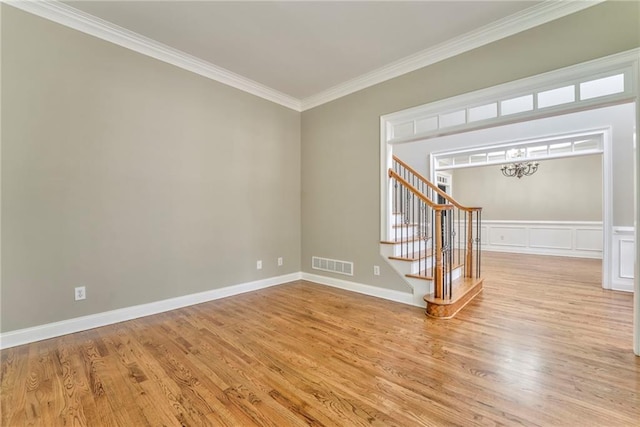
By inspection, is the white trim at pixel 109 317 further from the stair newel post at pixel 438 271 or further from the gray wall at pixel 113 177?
the stair newel post at pixel 438 271

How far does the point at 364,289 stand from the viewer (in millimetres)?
3777

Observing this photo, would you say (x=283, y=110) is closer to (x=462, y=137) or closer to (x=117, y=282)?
(x=117, y=282)

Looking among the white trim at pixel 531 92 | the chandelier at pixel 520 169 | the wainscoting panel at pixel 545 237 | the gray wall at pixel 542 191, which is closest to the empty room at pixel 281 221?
the white trim at pixel 531 92

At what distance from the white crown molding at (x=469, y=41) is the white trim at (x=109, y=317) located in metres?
3.30

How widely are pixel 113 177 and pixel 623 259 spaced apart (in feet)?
21.8

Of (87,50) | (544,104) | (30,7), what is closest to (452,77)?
(544,104)

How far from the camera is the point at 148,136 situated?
9.84 feet

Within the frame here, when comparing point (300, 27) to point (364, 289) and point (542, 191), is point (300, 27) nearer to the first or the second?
point (364, 289)

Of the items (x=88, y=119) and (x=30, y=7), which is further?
(x=88, y=119)

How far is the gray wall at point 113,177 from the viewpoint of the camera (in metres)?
2.32

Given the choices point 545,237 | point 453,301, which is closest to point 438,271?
point 453,301

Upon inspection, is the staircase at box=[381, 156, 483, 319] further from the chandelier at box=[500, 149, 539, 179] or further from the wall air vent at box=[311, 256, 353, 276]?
the chandelier at box=[500, 149, 539, 179]

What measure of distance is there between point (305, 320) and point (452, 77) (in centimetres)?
314

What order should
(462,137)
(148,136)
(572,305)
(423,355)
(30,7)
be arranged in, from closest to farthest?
1. (423,355)
2. (30,7)
3. (148,136)
4. (572,305)
5. (462,137)
